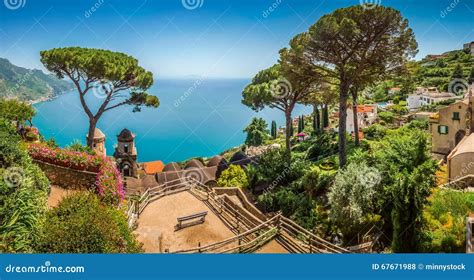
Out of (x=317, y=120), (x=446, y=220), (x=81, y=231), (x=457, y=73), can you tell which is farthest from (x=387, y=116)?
(x=81, y=231)

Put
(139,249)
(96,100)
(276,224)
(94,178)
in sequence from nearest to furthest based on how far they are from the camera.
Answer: (139,249)
(276,224)
(94,178)
(96,100)

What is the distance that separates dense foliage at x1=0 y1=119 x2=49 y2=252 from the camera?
17.5ft

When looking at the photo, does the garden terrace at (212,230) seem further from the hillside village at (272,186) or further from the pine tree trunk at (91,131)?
the pine tree trunk at (91,131)

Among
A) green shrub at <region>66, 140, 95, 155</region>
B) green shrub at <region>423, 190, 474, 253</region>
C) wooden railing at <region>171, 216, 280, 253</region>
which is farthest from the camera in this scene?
green shrub at <region>66, 140, 95, 155</region>

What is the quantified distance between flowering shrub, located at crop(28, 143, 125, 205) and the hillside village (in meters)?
0.03

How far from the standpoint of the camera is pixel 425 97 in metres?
13.3

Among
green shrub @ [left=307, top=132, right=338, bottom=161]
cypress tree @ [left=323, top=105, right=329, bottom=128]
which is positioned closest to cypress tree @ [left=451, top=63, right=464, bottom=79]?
green shrub @ [left=307, top=132, right=338, bottom=161]

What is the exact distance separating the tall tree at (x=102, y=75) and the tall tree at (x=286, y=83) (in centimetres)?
335

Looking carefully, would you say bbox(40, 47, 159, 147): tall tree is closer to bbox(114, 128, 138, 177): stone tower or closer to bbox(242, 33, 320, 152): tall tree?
bbox(114, 128, 138, 177): stone tower

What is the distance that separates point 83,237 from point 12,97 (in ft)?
22.5

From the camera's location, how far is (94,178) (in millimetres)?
8133

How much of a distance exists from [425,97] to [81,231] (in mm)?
12062

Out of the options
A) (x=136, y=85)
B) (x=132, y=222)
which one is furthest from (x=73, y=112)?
(x=132, y=222)

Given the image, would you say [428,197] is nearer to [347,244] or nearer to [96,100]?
[347,244]
